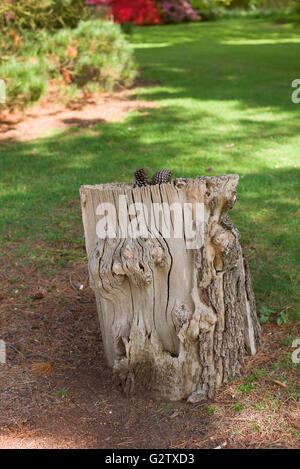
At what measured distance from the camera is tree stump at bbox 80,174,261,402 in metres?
2.88

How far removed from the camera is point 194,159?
6812 millimetres

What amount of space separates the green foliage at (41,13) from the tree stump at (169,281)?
666cm

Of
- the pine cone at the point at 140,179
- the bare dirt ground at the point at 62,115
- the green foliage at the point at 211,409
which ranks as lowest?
the green foliage at the point at 211,409

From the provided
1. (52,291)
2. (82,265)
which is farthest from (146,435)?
(82,265)

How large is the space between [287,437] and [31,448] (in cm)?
130

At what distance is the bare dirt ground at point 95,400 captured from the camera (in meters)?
2.74

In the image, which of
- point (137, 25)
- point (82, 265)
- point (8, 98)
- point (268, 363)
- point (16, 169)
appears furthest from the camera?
point (137, 25)

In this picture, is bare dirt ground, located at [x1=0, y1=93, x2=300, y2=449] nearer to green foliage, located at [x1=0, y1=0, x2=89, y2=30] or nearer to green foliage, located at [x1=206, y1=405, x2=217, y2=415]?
green foliage, located at [x1=206, y1=405, x2=217, y2=415]

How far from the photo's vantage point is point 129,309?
10.0 feet

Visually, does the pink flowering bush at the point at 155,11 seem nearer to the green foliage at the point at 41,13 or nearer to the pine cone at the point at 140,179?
the green foliage at the point at 41,13

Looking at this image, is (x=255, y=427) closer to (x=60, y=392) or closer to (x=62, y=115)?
(x=60, y=392)

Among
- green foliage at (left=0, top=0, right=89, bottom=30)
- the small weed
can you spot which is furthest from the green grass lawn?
green foliage at (left=0, top=0, right=89, bottom=30)

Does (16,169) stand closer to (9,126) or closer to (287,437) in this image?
(9,126)

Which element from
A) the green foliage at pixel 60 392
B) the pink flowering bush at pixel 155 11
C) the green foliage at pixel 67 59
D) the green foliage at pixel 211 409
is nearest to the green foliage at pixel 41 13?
the green foliage at pixel 67 59
